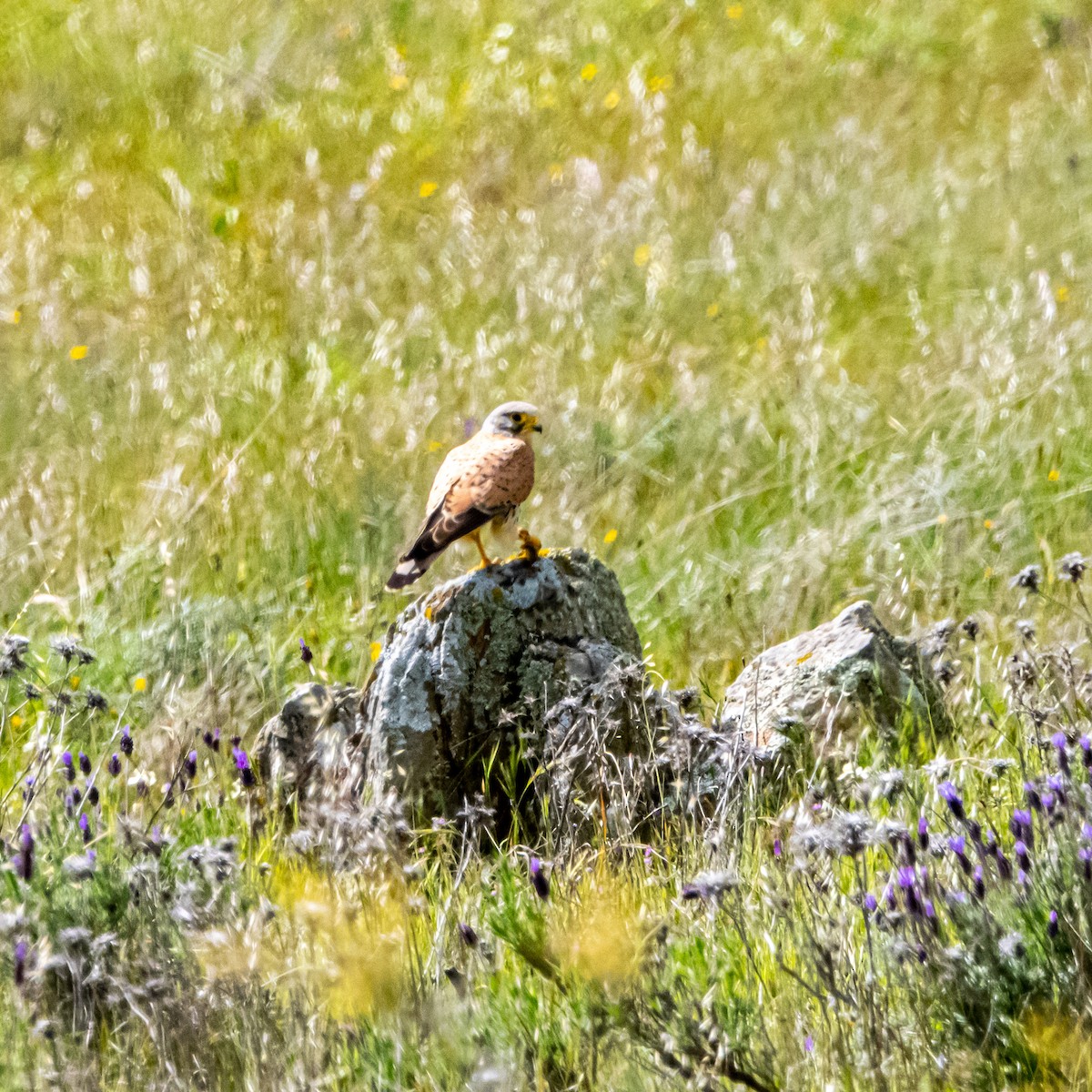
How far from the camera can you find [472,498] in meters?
3.94

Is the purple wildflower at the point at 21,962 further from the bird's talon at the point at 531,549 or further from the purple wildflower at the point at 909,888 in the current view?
the bird's talon at the point at 531,549

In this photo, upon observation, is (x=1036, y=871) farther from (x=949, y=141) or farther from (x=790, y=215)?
(x=949, y=141)

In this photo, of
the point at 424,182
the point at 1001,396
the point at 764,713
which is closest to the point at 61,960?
the point at 764,713

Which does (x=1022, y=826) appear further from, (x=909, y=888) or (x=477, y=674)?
(x=477, y=674)

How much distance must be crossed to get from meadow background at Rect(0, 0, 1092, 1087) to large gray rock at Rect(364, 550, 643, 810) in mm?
498

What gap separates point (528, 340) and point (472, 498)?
10.9 ft

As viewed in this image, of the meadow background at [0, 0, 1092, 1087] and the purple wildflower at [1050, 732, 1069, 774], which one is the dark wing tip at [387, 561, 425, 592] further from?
the purple wildflower at [1050, 732, 1069, 774]

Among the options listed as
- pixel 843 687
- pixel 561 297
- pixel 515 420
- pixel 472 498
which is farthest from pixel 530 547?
pixel 561 297

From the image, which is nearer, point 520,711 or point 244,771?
point 244,771

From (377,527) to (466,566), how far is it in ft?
1.46

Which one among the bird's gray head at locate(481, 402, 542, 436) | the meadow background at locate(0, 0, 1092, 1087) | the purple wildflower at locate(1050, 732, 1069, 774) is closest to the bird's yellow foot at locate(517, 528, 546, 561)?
the bird's gray head at locate(481, 402, 542, 436)

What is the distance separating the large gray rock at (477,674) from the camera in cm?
385

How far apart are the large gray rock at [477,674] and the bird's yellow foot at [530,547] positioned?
0.06 feet

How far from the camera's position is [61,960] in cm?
219
